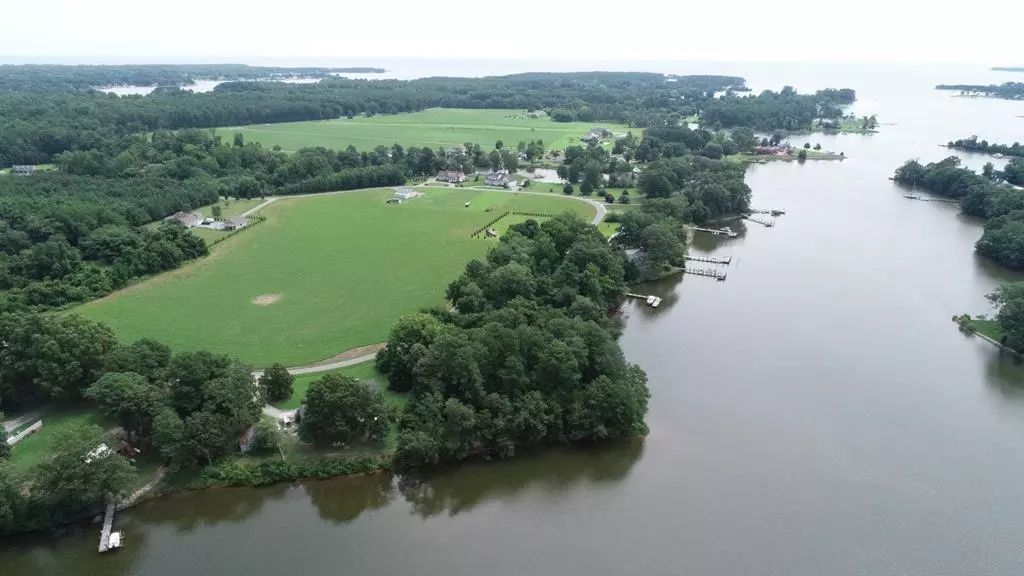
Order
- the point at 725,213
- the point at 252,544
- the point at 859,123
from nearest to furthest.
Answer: the point at 252,544 → the point at 725,213 → the point at 859,123

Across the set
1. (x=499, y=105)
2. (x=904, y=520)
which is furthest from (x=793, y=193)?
(x=499, y=105)

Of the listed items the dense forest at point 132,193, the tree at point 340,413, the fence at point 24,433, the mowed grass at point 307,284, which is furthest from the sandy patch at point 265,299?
the tree at point 340,413

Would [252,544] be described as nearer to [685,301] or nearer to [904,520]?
[904,520]

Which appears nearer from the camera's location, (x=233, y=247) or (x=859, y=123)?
(x=233, y=247)

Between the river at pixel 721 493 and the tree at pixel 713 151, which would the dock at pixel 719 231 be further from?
the tree at pixel 713 151

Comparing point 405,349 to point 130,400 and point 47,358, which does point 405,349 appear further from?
point 47,358

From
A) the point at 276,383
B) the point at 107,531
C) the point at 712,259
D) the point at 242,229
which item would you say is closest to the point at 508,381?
the point at 276,383
